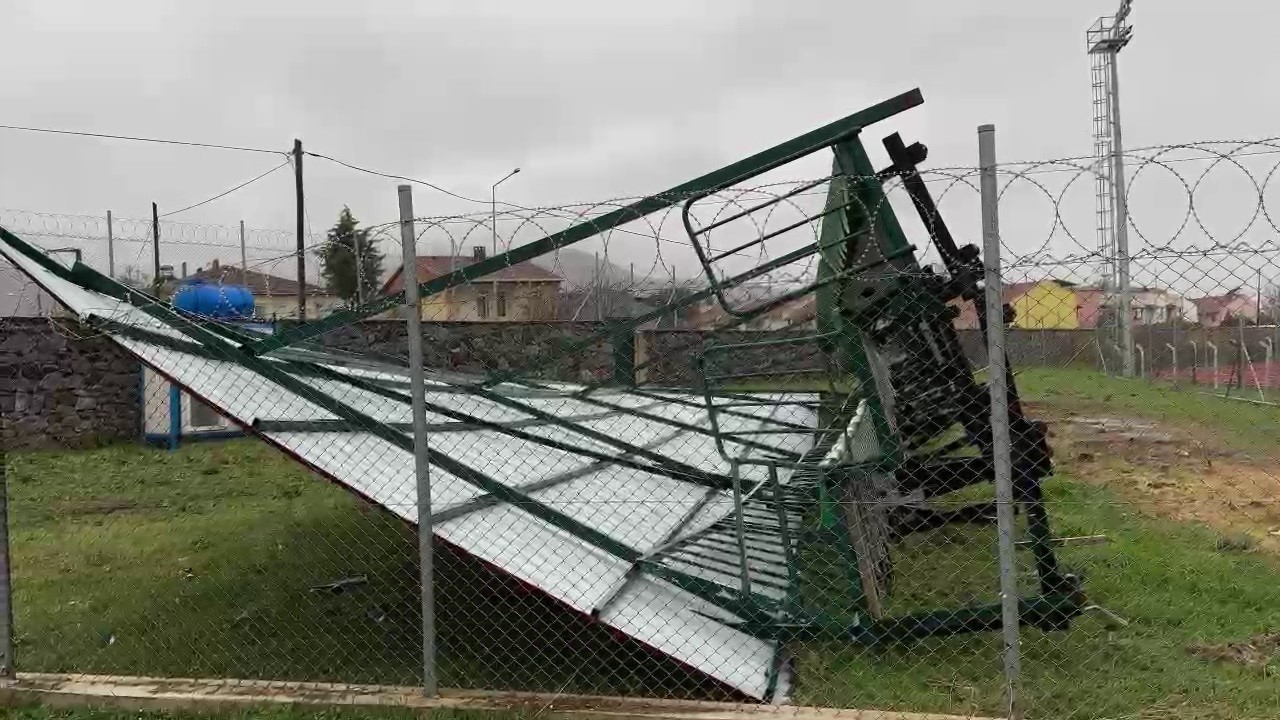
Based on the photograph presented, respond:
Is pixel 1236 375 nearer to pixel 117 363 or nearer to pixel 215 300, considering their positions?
pixel 215 300

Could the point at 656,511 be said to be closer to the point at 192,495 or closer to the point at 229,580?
the point at 229,580

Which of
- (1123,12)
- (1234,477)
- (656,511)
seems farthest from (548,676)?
(1123,12)

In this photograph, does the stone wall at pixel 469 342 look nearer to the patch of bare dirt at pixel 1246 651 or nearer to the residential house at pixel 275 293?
the residential house at pixel 275 293

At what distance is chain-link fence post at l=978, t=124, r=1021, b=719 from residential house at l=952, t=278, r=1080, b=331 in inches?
3.8

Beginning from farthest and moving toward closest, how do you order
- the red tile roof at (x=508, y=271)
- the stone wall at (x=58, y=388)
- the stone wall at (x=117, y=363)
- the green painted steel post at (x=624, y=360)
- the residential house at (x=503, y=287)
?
the stone wall at (x=58, y=388) → the stone wall at (x=117, y=363) → the green painted steel post at (x=624, y=360) → the residential house at (x=503, y=287) → the red tile roof at (x=508, y=271)

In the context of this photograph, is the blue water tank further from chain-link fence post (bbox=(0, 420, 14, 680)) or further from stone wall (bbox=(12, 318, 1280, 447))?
chain-link fence post (bbox=(0, 420, 14, 680))

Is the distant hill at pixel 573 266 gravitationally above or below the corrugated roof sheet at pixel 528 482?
above

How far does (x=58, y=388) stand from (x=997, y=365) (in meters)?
12.7

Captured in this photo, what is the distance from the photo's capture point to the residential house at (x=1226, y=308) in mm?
3168

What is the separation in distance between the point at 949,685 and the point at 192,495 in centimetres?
808

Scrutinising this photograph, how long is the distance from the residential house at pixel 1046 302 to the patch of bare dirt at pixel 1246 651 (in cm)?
199

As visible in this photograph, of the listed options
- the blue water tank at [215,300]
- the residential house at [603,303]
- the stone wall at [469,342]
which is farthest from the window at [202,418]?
the residential house at [603,303]

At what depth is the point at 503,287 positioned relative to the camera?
16.7ft

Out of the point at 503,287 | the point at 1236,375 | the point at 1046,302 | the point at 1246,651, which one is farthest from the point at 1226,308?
the point at 503,287
